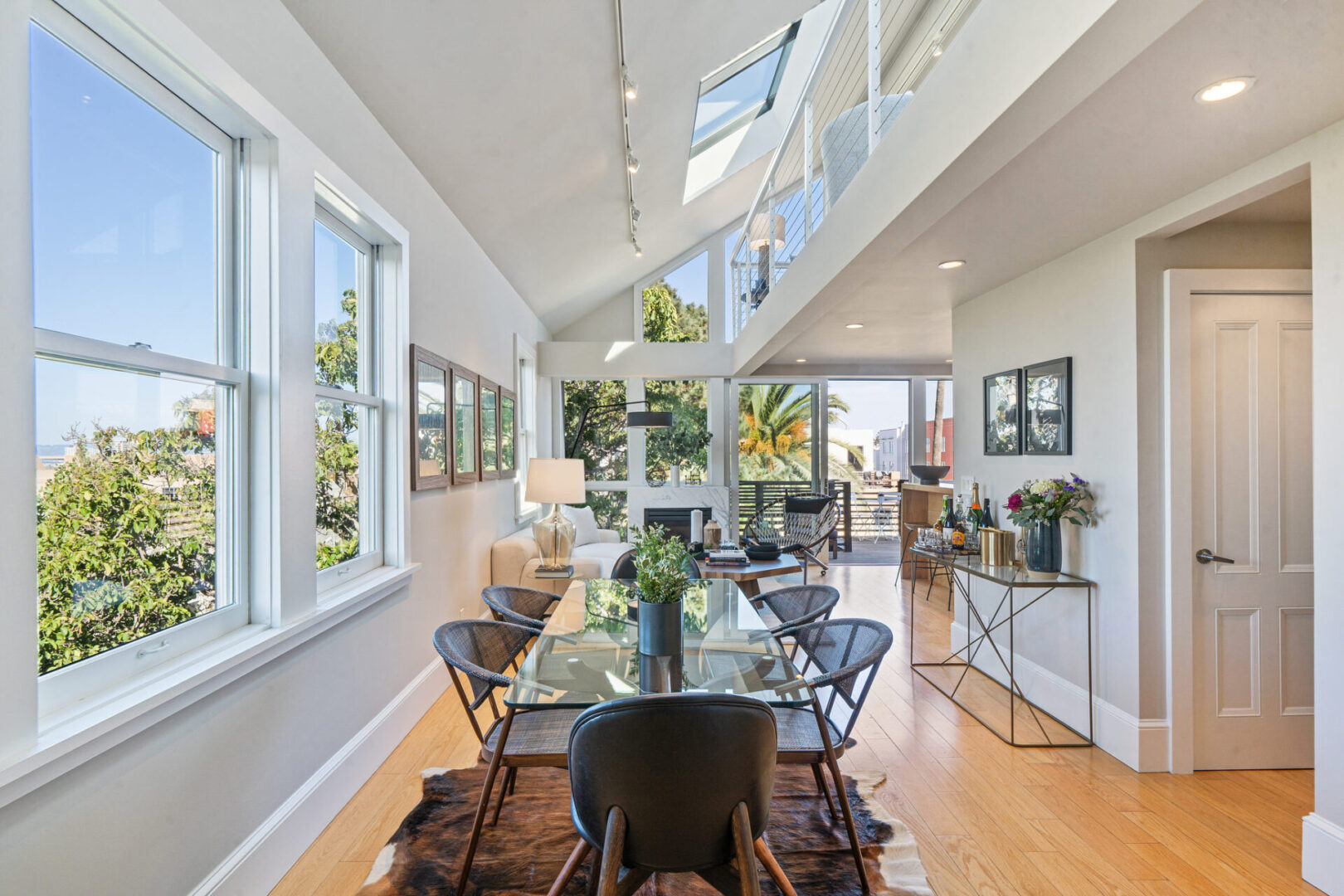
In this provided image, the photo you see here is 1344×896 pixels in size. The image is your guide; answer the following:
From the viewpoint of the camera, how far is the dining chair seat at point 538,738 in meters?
1.93

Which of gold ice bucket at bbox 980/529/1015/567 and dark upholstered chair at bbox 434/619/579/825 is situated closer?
dark upholstered chair at bbox 434/619/579/825

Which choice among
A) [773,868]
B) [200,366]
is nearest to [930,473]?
[773,868]

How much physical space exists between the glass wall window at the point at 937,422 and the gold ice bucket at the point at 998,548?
16.1ft

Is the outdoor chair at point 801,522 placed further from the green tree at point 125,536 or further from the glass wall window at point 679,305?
the green tree at point 125,536

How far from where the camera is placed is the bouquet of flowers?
3.14 metres

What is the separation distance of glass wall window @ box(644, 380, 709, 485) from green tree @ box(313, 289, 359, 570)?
16.1 ft

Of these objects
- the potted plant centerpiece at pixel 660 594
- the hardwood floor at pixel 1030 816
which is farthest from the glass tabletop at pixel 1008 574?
the potted plant centerpiece at pixel 660 594

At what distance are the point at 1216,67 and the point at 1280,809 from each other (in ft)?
8.53

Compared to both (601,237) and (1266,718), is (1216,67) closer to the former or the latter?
(1266,718)

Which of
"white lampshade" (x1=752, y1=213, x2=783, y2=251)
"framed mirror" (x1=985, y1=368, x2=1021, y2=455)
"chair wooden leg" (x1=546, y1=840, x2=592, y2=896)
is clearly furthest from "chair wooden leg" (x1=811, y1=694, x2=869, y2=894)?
"white lampshade" (x1=752, y1=213, x2=783, y2=251)

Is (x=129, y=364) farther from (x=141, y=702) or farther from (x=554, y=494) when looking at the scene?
(x=554, y=494)

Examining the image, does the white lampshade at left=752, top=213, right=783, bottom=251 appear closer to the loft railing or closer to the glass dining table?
the loft railing

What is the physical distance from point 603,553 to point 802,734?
3.85 meters

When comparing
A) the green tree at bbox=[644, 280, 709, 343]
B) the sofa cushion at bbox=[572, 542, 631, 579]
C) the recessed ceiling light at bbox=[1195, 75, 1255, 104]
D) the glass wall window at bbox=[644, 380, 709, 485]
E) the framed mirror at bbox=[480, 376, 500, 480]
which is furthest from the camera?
the green tree at bbox=[644, 280, 709, 343]
